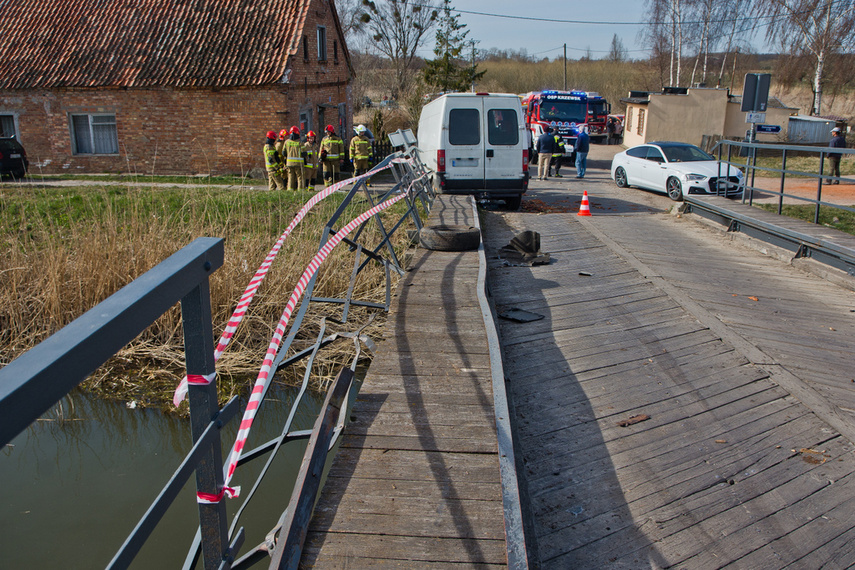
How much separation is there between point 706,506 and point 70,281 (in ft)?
22.9

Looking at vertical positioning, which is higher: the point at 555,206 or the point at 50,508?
the point at 555,206

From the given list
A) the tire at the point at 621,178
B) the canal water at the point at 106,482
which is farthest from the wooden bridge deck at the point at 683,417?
the tire at the point at 621,178

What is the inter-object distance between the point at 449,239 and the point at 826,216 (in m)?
11.1

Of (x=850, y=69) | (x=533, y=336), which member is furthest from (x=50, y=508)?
(x=850, y=69)

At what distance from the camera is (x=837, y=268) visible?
812 cm

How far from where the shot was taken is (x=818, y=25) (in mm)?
38000

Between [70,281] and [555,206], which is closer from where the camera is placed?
[70,281]

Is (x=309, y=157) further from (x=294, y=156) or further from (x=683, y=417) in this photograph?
(x=683, y=417)

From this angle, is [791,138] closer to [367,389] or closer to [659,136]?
[659,136]

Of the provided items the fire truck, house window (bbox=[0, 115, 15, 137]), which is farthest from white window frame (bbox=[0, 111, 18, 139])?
the fire truck

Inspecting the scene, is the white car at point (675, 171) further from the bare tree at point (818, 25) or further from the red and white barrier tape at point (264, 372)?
the bare tree at point (818, 25)

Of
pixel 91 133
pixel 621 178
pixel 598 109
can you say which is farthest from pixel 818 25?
pixel 91 133

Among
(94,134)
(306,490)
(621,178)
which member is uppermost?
(94,134)

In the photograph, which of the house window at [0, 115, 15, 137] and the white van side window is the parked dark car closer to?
the house window at [0, 115, 15, 137]
